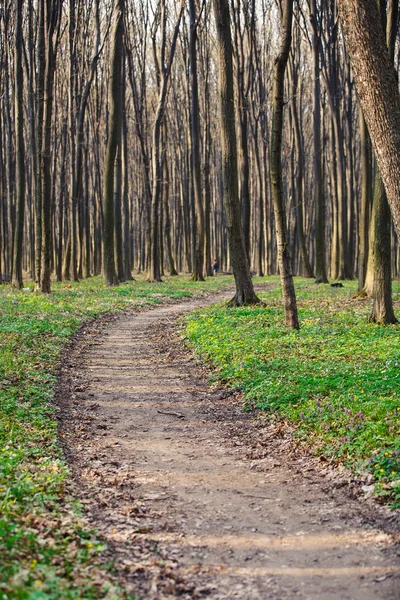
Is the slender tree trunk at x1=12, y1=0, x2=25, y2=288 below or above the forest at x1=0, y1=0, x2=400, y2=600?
above

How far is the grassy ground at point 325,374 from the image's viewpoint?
6102 mm

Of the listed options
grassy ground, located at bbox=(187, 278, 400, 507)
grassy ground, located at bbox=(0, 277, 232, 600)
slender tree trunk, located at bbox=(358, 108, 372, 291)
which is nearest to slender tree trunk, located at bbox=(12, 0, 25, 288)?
grassy ground, located at bbox=(187, 278, 400, 507)

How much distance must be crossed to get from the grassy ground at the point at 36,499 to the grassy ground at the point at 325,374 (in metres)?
2.53

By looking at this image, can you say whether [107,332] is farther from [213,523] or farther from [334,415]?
[213,523]

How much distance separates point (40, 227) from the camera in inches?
838

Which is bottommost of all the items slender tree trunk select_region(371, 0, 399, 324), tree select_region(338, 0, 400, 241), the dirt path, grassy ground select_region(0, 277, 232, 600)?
the dirt path

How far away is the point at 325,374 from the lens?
848cm

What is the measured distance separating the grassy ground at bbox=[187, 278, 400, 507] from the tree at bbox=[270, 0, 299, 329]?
2.30 ft

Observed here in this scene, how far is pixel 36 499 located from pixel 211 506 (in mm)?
1435

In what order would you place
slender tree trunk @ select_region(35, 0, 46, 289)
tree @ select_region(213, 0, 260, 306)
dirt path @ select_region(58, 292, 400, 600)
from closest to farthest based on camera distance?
dirt path @ select_region(58, 292, 400, 600), tree @ select_region(213, 0, 260, 306), slender tree trunk @ select_region(35, 0, 46, 289)

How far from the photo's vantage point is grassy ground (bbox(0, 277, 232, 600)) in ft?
12.3

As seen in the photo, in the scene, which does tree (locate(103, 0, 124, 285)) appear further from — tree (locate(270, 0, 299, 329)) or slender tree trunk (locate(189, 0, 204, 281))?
tree (locate(270, 0, 299, 329))

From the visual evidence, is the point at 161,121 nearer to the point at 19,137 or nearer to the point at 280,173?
the point at 19,137

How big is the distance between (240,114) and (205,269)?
1004cm
